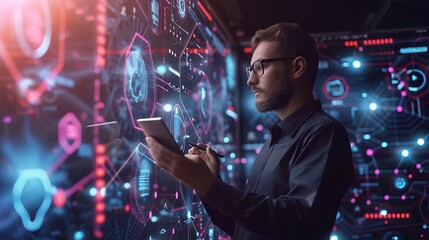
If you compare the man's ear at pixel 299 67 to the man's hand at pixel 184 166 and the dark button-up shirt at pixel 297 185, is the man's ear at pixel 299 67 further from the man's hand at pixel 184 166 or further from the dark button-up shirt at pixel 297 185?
the man's hand at pixel 184 166

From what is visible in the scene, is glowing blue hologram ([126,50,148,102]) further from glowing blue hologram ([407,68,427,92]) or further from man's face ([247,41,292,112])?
glowing blue hologram ([407,68,427,92])

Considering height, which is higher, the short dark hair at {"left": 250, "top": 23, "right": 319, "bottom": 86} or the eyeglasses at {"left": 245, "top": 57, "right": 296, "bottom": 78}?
the short dark hair at {"left": 250, "top": 23, "right": 319, "bottom": 86}

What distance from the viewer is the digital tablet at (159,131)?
1.02 metres

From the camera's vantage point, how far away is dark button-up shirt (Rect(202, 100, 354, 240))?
1.09 metres

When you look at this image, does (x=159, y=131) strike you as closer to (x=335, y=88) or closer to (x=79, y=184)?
(x=79, y=184)

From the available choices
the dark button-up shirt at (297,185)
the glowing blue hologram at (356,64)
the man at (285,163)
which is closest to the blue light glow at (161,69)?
the man at (285,163)

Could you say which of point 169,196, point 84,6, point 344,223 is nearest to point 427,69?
point 344,223

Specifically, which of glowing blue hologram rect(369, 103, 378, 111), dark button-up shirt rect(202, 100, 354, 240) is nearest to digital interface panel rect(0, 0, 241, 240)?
dark button-up shirt rect(202, 100, 354, 240)

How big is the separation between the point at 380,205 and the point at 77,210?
7.69 feet

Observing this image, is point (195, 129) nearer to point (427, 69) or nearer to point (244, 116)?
point (244, 116)

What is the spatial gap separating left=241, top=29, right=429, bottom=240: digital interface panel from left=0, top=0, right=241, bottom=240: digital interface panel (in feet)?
5.56

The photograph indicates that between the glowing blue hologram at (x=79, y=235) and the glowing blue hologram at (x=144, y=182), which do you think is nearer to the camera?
the glowing blue hologram at (x=79, y=235)

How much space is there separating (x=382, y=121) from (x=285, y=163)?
1.78 m

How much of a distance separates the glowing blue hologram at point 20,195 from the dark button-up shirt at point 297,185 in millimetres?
394
